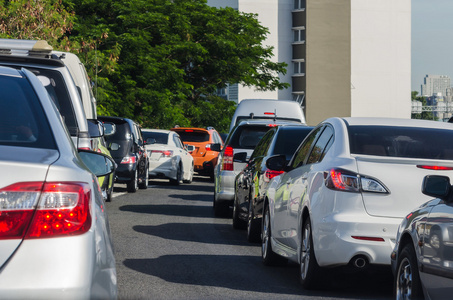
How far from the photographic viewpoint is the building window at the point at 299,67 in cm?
9238

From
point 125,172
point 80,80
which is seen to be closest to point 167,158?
point 125,172

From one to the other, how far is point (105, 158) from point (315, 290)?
10.7ft

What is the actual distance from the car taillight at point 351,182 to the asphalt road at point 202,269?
70 centimetres

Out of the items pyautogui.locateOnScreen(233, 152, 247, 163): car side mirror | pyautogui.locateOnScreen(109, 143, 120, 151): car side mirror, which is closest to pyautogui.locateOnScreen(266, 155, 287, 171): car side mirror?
pyautogui.locateOnScreen(233, 152, 247, 163): car side mirror

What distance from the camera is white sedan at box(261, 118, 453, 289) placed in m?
7.54

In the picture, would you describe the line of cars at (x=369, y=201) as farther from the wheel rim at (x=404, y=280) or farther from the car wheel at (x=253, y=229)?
the car wheel at (x=253, y=229)

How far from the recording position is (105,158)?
18.2 feet

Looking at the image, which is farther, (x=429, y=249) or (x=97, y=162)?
(x=429, y=249)

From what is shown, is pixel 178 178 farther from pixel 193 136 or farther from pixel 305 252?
pixel 305 252

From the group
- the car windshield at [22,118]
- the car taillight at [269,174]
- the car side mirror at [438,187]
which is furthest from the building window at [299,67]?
the car windshield at [22,118]

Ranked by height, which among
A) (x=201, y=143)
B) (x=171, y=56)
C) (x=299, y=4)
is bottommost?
(x=201, y=143)

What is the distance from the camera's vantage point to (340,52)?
91938mm

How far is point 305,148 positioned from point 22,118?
5.43m

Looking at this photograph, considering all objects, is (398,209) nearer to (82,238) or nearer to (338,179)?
(338,179)
